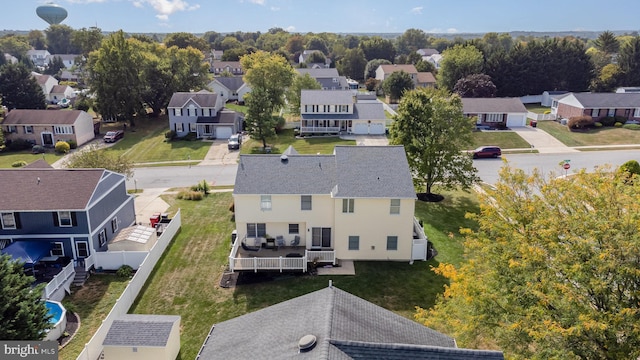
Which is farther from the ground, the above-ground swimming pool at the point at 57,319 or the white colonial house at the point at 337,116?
the white colonial house at the point at 337,116

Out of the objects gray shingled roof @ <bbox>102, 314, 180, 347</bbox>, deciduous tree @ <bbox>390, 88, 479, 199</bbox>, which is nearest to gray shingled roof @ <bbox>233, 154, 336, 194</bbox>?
gray shingled roof @ <bbox>102, 314, 180, 347</bbox>

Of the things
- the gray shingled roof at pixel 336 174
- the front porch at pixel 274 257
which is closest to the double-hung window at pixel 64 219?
the front porch at pixel 274 257

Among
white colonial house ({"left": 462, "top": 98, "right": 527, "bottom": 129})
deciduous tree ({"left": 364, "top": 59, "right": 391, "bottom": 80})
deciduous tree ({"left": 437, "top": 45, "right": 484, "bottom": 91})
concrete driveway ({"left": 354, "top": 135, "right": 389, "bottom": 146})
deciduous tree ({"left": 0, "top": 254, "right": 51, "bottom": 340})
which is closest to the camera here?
deciduous tree ({"left": 0, "top": 254, "right": 51, "bottom": 340})

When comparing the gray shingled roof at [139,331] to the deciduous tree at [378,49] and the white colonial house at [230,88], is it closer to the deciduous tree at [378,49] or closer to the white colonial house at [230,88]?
the white colonial house at [230,88]

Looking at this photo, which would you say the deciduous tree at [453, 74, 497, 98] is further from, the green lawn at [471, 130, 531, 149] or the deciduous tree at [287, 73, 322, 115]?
the deciduous tree at [287, 73, 322, 115]

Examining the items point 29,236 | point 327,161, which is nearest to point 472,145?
point 327,161

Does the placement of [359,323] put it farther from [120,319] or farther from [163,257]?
[163,257]
